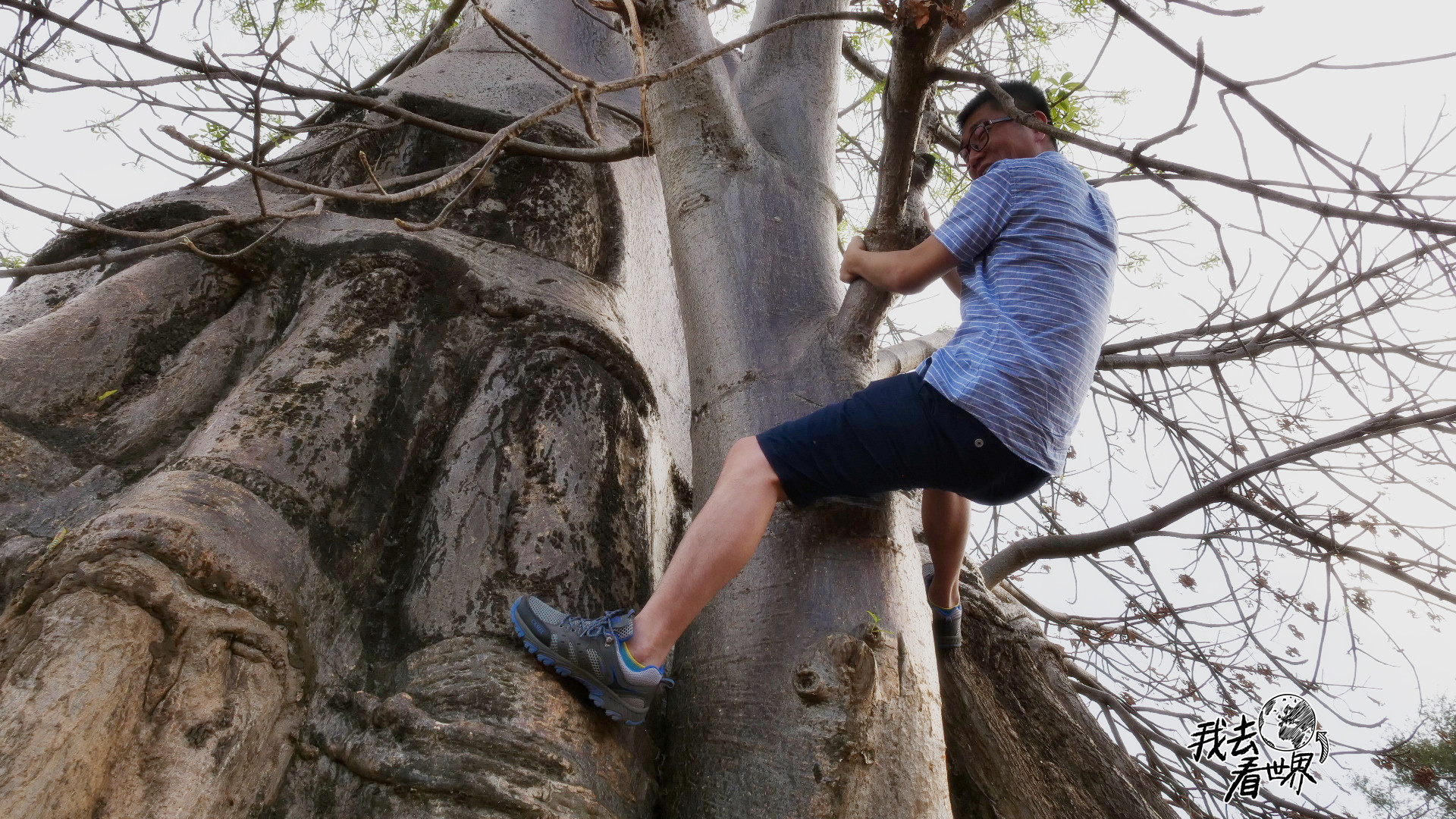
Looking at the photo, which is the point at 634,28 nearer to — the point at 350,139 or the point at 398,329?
the point at 398,329

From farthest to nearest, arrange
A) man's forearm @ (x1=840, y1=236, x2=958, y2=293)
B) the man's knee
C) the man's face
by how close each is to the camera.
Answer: the man's face → man's forearm @ (x1=840, y1=236, x2=958, y2=293) → the man's knee

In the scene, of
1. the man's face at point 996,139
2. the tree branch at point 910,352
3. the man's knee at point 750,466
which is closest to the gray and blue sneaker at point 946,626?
the man's knee at point 750,466

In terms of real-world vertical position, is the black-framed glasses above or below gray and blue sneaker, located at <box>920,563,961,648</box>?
above

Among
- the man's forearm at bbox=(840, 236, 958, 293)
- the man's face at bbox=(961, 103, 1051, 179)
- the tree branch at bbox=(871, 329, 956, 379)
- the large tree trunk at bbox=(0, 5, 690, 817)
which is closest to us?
the large tree trunk at bbox=(0, 5, 690, 817)

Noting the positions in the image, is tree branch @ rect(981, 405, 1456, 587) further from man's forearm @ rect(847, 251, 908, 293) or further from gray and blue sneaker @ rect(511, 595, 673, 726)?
gray and blue sneaker @ rect(511, 595, 673, 726)

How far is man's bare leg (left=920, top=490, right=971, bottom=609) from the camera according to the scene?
1.98 m

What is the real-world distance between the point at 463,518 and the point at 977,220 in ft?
3.88

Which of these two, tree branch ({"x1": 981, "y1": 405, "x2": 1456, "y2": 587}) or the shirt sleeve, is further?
tree branch ({"x1": 981, "y1": 405, "x2": 1456, "y2": 587})

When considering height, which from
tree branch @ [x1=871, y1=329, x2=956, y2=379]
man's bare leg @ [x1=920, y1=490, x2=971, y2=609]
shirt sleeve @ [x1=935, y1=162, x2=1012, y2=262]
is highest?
tree branch @ [x1=871, y1=329, x2=956, y2=379]

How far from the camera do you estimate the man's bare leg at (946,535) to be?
1.98m

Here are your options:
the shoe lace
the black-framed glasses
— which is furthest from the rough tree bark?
the black-framed glasses

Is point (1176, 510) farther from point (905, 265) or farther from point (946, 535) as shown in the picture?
point (905, 265)

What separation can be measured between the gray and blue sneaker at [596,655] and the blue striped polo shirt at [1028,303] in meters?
0.72

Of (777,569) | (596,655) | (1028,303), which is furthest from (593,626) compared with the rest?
(1028,303)
